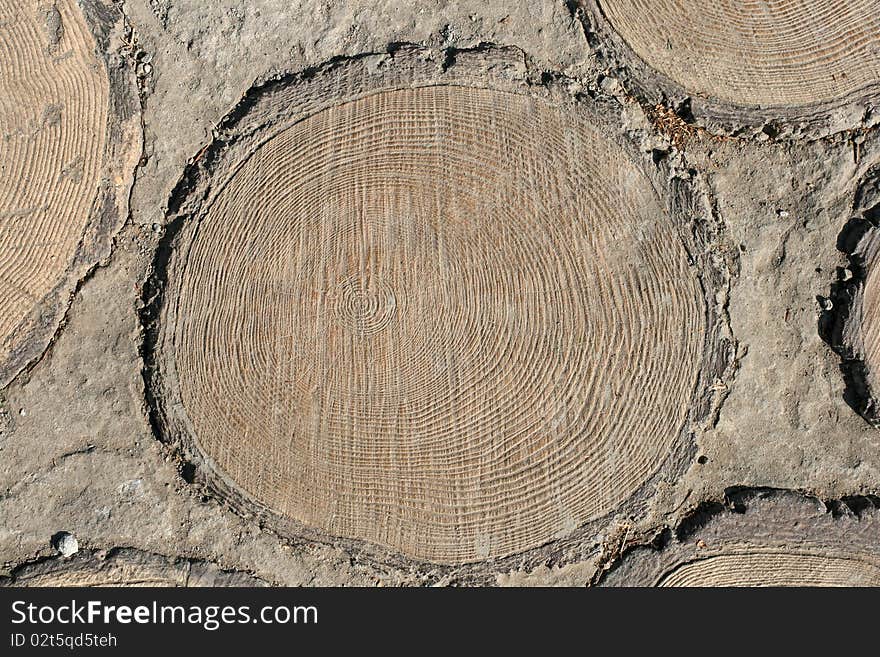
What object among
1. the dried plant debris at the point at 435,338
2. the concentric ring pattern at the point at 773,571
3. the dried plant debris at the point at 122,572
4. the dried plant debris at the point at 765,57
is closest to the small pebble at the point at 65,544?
the dried plant debris at the point at 122,572

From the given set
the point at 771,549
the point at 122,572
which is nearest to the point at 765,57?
the point at 771,549

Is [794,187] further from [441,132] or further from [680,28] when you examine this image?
[441,132]

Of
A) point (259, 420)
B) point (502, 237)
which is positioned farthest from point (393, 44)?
point (259, 420)

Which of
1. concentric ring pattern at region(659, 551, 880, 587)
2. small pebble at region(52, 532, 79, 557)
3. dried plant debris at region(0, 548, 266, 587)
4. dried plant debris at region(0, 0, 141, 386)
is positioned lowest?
concentric ring pattern at region(659, 551, 880, 587)

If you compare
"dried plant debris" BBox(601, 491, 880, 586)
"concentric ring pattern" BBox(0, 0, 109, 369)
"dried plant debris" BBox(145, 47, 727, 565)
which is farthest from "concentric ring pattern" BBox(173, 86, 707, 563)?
"concentric ring pattern" BBox(0, 0, 109, 369)

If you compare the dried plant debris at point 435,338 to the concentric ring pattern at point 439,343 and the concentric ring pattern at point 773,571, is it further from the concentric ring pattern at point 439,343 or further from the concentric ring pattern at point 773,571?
the concentric ring pattern at point 773,571

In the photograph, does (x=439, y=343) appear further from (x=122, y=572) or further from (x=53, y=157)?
(x=53, y=157)

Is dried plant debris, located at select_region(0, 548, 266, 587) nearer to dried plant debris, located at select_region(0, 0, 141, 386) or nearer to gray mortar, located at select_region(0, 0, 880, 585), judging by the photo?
gray mortar, located at select_region(0, 0, 880, 585)
